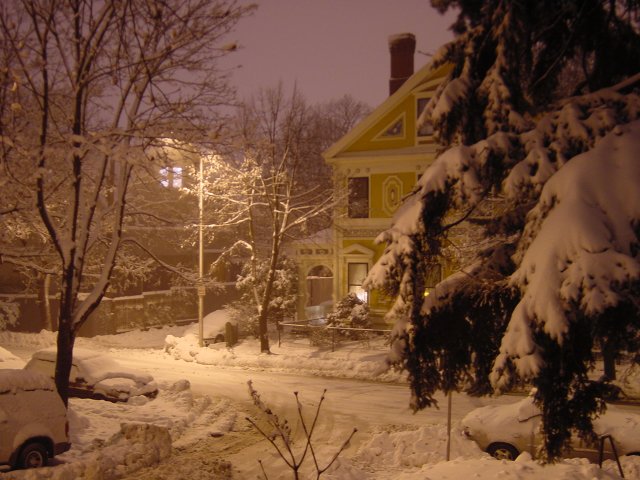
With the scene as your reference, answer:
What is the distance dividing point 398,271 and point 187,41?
271 inches

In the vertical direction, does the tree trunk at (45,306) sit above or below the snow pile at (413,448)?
above

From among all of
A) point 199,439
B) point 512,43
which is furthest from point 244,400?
point 512,43

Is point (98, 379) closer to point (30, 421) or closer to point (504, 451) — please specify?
point (30, 421)

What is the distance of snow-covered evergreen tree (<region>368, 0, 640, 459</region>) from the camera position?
5.46 meters

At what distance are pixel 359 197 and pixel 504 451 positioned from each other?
18.2m

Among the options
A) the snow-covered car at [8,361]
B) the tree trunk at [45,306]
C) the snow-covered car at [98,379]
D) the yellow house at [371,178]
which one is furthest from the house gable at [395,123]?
the snow-covered car at [8,361]

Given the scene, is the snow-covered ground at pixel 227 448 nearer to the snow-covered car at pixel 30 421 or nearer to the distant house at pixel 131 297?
the snow-covered car at pixel 30 421

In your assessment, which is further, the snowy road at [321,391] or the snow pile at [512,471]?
the snowy road at [321,391]

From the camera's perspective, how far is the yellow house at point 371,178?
26.9 meters

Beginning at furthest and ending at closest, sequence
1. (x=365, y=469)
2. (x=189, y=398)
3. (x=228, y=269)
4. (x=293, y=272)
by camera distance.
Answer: (x=228, y=269), (x=293, y=272), (x=189, y=398), (x=365, y=469)

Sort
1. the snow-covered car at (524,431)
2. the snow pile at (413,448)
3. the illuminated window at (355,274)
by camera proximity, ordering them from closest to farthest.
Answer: the snow-covered car at (524,431) → the snow pile at (413,448) → the illuminated window at (355,274)

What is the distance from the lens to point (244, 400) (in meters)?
17.2

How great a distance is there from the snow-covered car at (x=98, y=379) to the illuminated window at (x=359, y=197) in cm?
1411

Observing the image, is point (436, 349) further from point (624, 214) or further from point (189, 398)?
point (189, 398)
